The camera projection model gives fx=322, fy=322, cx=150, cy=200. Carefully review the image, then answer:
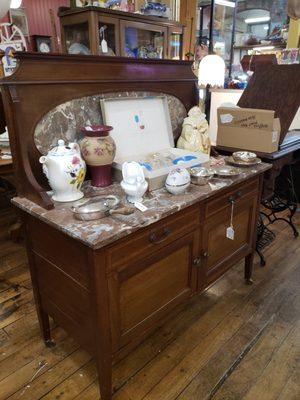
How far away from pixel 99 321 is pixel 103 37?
7.45ft

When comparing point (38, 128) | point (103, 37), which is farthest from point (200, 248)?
point (103, 37)

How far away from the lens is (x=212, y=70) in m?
2.71

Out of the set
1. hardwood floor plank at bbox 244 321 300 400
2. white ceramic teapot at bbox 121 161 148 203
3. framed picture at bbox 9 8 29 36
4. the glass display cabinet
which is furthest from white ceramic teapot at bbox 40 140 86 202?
framed picture at bbox 9 8 29 36

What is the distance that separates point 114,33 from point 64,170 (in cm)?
191

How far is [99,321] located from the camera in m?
1.10

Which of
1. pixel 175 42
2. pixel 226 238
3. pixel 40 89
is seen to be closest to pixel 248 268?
pixel 226 238

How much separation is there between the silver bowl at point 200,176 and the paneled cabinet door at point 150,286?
0.74 feet

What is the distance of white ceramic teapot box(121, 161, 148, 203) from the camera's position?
1.19 m

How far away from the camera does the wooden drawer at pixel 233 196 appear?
1469 mm

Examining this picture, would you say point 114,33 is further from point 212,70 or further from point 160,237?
point 160,237

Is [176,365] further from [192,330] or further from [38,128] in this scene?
[38,128]

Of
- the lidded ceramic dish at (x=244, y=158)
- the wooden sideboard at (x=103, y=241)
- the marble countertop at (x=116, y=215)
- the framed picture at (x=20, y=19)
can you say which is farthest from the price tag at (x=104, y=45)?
the framed picture at (x=20, y=19)

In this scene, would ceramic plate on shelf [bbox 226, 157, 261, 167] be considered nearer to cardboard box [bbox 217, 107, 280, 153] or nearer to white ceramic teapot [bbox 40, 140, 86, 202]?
cardboard box [bbox 217, 107, 280, 153]

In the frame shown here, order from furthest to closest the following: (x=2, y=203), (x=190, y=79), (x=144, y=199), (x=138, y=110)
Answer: (x=2, y=203), (x=190, y=79), (x=138, y=110), (x=144, y=199)
